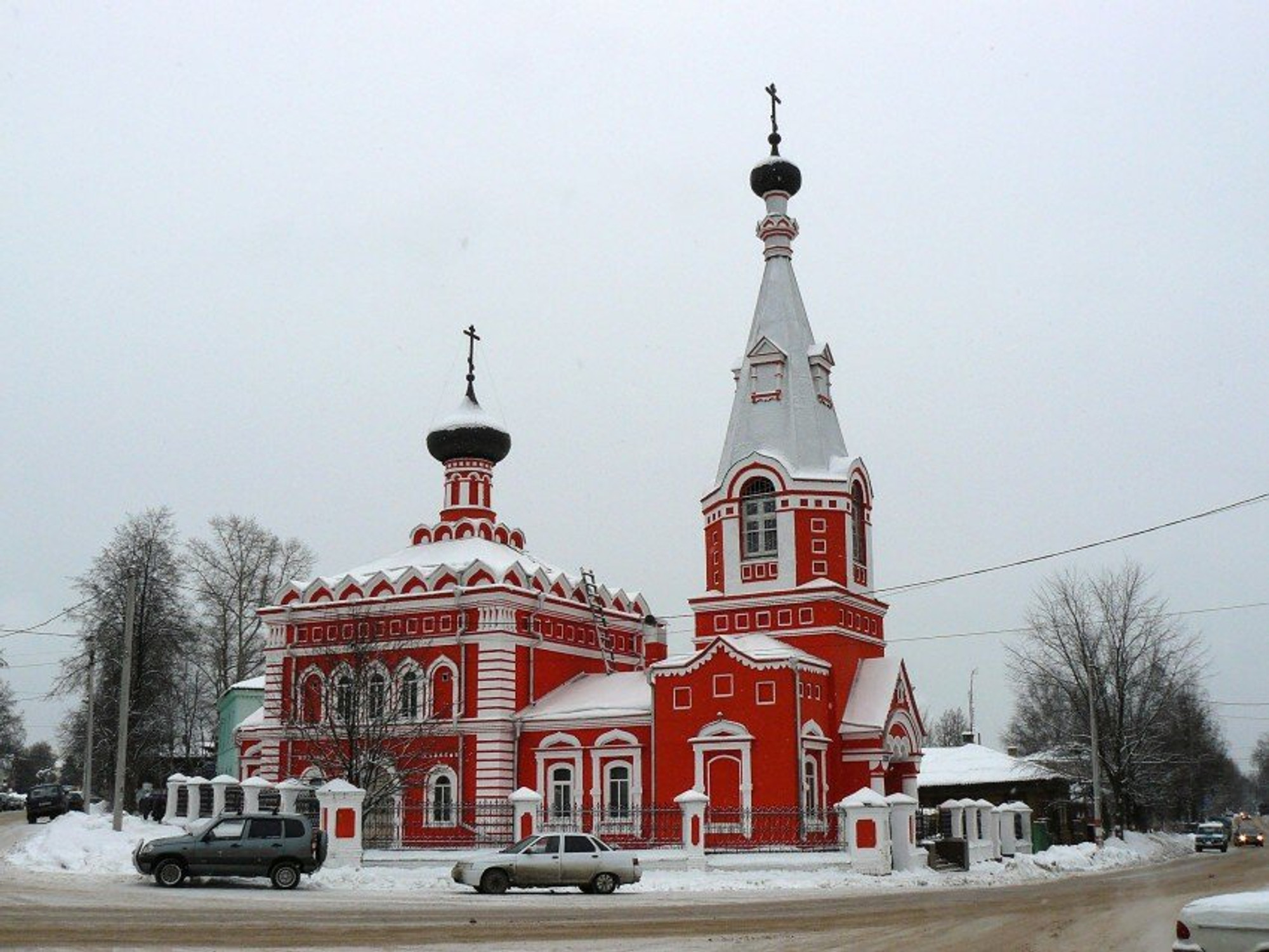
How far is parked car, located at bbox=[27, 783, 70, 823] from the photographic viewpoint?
143 feet

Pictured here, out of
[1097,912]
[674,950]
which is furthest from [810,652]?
[674,950]

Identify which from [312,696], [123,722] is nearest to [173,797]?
[312,696]

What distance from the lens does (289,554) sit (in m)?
55.4

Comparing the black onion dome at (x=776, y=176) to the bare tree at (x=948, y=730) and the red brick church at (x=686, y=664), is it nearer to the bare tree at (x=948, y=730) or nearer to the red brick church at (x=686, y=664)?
the red brick church at (x=686, y=664)

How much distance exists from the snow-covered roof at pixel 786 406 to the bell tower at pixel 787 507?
3 cm

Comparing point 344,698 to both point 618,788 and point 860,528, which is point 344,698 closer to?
point 618,788

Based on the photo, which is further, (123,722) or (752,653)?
(752,653)

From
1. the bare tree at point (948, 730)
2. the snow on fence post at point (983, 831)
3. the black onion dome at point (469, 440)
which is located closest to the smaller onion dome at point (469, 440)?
the black onion dome at point (469, 440)

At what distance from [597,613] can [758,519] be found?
684cm

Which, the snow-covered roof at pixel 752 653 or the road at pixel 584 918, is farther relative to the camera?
the snow-covered roof at pixel 752 653

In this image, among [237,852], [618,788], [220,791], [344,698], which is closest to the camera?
[237,852]

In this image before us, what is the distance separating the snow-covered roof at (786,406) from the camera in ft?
115

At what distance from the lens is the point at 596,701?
35.1 m

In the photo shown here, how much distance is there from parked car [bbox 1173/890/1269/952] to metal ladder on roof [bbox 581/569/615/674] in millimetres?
29557
